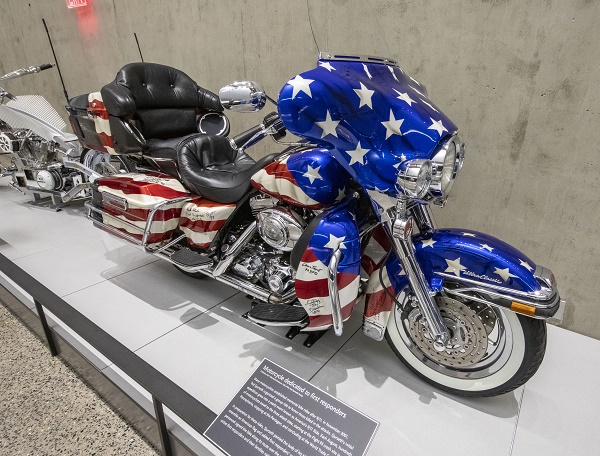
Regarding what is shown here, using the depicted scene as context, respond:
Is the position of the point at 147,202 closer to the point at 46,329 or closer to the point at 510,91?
the point at 46,329

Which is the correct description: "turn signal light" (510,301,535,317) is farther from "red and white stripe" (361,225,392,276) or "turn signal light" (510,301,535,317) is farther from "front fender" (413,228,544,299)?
"red and white stripe" (361,225,392,276)

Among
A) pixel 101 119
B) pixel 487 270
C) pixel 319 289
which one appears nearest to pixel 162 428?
pixel 319 289

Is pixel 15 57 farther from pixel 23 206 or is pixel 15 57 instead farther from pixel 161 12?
pixel 161 12

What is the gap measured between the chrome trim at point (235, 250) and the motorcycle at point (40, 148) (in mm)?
1768

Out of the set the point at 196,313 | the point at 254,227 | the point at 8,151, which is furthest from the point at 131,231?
the point at 8,151

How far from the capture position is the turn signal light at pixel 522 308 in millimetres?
1088

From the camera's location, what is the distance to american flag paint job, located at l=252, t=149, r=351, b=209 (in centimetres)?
128

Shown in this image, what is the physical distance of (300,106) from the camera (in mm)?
1093

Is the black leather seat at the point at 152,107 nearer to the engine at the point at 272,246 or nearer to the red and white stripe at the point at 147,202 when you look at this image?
the red and white stripe at the point at 147,202

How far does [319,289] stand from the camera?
1.34 meters

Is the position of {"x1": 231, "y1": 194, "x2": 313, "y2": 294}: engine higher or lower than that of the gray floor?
higher

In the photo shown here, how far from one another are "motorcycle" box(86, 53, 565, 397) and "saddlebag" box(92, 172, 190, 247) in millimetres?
11

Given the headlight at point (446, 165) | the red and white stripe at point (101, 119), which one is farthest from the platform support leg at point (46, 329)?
the headlight at point (446, 165)

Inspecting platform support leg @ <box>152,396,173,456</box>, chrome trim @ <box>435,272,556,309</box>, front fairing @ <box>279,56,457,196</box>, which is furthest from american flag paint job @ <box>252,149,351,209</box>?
platform support leg @ <box>152,396,173,456</box>
